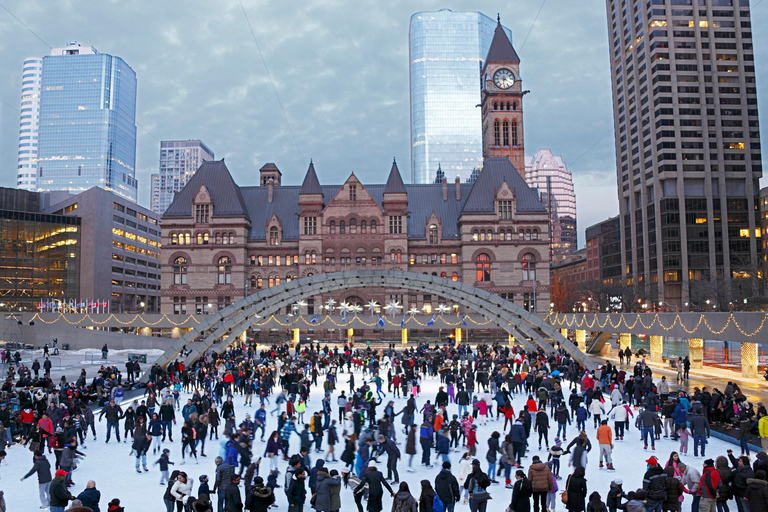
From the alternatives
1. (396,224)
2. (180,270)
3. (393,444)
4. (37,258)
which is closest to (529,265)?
(396,224)

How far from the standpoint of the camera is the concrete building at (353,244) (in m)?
79.0

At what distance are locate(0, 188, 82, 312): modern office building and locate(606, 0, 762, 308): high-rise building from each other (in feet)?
334

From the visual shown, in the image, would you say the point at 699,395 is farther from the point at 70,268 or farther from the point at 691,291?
the point at 70,268

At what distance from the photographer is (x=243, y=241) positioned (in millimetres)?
80188

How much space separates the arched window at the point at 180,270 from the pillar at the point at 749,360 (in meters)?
66.0

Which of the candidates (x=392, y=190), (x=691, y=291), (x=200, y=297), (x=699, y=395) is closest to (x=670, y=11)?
(x=691, y=291)

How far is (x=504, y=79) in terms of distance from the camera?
100062mm

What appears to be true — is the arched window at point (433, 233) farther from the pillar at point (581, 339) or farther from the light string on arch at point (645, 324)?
the pillar at point (581, 339)

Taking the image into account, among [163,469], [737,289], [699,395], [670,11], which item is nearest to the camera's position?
[163,469]

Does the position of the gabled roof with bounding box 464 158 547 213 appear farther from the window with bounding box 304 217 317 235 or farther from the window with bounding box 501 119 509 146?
the window with bounding box 304 217 317 235

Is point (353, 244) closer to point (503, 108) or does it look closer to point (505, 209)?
point (505, 209)

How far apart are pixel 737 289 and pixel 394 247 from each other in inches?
1795

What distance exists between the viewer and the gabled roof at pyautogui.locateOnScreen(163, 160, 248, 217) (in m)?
81.2

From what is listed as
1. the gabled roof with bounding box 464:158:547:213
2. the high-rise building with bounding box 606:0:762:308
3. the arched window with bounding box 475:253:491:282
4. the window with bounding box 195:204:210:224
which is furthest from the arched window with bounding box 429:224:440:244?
the high-rise building with bounding box 606:0:762:308
